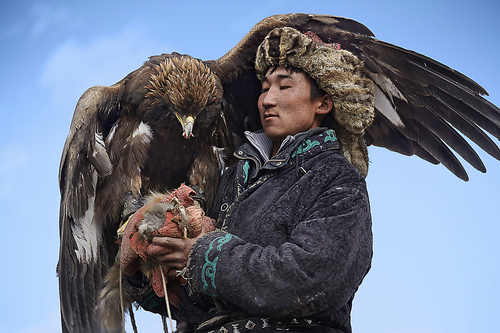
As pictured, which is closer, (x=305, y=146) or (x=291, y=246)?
(x=291, y=246)

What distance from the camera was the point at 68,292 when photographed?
331cm

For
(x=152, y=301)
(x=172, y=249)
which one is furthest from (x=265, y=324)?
(x=152, y=301)

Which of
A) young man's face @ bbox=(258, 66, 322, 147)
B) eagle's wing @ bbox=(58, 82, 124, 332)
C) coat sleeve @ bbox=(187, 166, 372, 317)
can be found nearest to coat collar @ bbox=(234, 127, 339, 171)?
young man's face @ bbox=(258, 66, 322, 147)

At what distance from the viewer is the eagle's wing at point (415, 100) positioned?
2.91 m

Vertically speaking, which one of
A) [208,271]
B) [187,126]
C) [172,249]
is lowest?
[208,271]

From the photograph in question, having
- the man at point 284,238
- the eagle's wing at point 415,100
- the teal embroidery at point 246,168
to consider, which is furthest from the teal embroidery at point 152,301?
the eagle's wing at point 415,100

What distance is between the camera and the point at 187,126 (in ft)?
10.6

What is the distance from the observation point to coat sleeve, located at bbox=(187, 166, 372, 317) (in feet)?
5.98

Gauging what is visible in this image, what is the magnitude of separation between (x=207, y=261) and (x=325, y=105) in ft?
3.76

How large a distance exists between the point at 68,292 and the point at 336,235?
226 cm

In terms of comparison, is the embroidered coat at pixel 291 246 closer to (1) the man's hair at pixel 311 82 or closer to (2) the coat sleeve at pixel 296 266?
(2) the coat sleeve at pixel 296 266

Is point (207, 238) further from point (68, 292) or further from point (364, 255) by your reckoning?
point (68, 292)

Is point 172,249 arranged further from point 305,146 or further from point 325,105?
point 325,105

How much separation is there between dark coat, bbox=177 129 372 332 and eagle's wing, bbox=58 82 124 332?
1.31 meters
